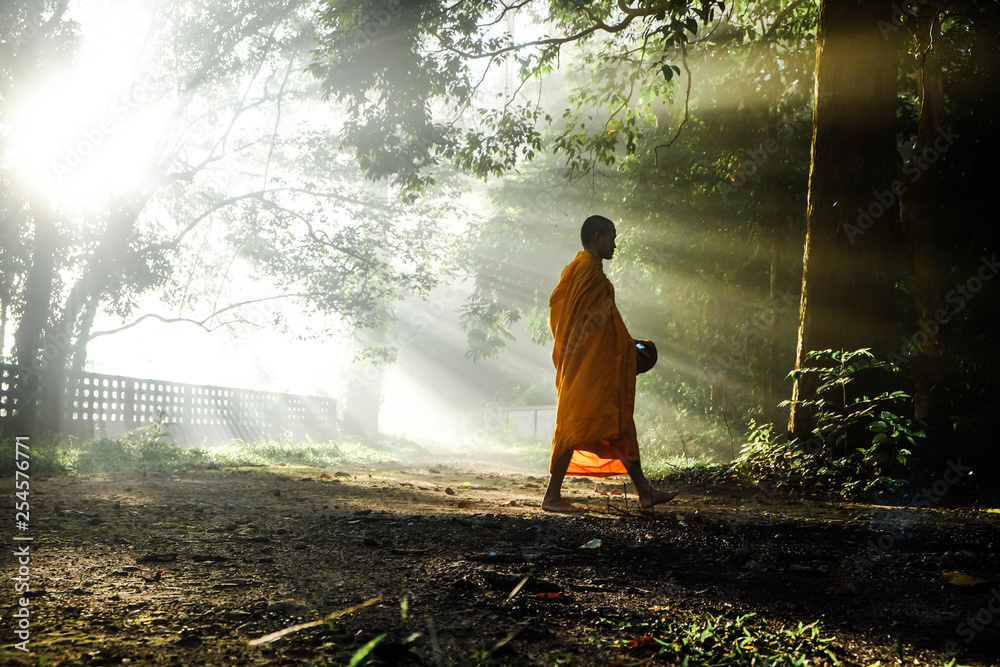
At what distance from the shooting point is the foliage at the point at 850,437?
518 centimetres

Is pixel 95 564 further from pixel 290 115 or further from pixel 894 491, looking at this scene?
pixel 290 115

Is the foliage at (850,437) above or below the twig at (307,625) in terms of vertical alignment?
above

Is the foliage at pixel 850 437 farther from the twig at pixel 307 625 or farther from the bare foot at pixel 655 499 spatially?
the twig at pixel 307 625

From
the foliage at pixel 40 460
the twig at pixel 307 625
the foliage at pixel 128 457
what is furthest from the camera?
the foliage at pixel 128 457

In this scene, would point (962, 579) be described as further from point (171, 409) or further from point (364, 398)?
point (364, 398)

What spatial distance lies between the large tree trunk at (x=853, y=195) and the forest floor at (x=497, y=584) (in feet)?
6.31

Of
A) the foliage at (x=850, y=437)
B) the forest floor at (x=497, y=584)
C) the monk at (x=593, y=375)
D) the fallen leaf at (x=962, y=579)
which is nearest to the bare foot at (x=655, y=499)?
the monk at (x=593, y=375)

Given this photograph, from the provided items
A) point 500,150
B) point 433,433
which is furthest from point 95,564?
point 433,433

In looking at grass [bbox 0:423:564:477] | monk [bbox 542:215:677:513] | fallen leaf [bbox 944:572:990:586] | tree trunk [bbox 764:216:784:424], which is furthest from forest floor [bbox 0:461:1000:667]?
tree trunk [bbox 764:216:784:424]

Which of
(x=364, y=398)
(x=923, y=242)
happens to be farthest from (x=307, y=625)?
(x=364, y=398)

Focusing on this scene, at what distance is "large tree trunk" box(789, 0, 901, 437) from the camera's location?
586 cm

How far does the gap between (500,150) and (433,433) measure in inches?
1490

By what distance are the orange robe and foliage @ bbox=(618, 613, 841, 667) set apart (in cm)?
232

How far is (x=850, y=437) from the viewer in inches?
220
